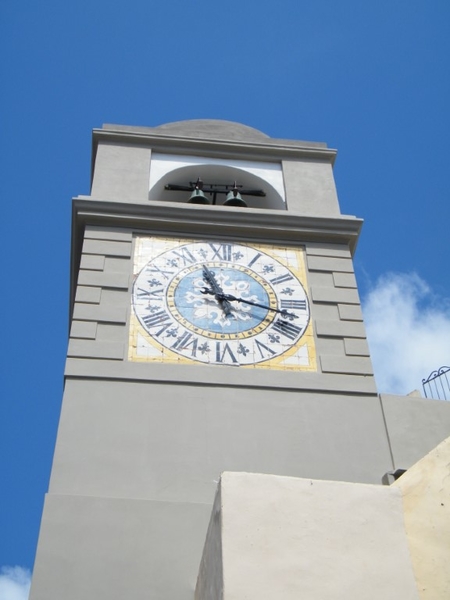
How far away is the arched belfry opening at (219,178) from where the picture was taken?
48.1 ft

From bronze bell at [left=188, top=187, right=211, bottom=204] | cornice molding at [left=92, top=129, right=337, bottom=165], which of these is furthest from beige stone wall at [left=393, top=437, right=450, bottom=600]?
cornice molding at [left=92, top=129, right=337, bottom=165]

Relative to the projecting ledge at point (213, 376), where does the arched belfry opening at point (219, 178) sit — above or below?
above

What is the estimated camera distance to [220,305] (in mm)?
11883

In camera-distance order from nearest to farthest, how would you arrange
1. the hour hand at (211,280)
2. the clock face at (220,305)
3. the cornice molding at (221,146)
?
1. the clock face at (220,305)
2. the hour hand at (211,280)
3. the cornice molding at (221,146)

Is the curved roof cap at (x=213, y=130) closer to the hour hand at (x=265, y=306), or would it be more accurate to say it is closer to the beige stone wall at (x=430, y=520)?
the hour hand at (x=265, y=306)

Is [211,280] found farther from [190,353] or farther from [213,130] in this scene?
[213,130]

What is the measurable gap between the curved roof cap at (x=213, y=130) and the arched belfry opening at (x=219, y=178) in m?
0.48

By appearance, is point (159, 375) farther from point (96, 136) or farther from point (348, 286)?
point (96, 136)

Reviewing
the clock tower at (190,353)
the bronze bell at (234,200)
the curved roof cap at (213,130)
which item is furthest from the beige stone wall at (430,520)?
the curved roof cap at (213,130)

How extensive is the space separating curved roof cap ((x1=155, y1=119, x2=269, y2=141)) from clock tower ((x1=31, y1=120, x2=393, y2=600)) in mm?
88

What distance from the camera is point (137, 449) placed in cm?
968

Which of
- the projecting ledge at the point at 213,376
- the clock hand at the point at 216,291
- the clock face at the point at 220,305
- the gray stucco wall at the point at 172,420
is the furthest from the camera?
the clock hand at the point at 216,291

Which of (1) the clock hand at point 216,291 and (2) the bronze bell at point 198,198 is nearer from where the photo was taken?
(1) the clock hand at point 216,291

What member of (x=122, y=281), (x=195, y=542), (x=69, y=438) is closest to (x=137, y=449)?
(x=69, y=438)
